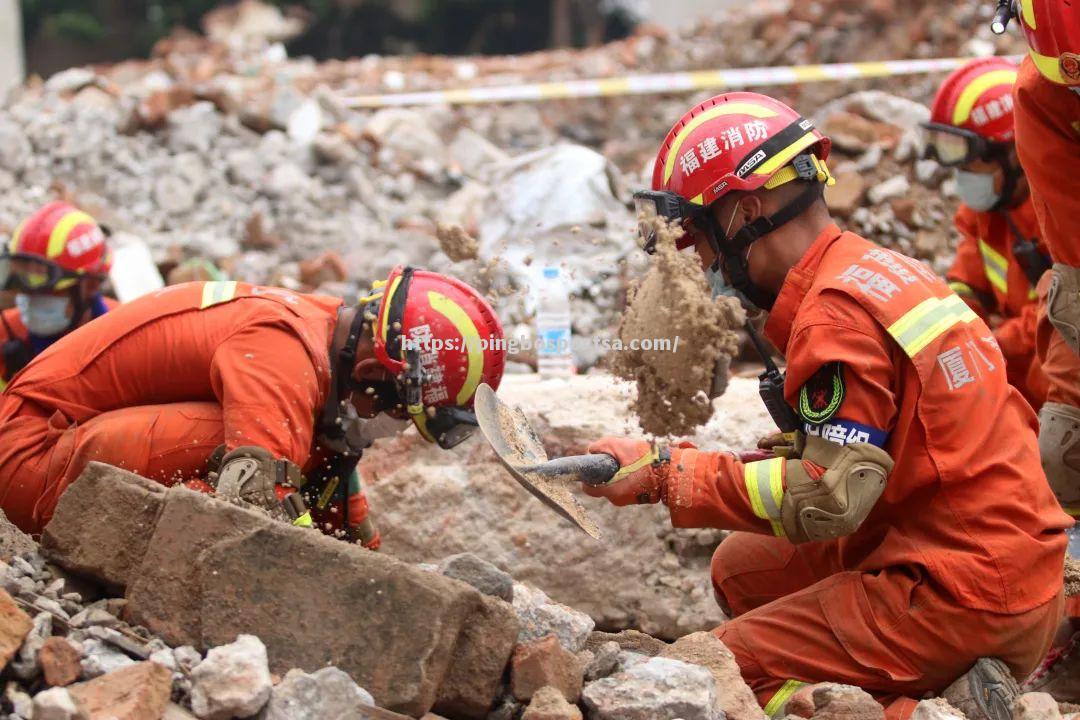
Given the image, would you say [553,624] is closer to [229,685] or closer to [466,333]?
[229,685]

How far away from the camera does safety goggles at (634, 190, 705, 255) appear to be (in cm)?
373

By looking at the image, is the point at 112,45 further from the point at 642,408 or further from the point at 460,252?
the point at 642,408

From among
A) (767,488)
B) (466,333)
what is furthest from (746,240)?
(466,333)

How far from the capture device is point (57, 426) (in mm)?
4227

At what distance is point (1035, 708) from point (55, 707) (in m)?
2.35

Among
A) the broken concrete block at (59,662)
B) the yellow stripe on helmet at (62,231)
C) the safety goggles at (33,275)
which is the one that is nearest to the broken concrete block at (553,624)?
the broken concrete block at (59,662)

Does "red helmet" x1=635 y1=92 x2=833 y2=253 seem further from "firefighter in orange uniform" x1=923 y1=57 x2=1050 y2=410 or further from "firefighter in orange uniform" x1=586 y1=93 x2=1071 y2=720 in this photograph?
"firefighter in orange uniform" x1=923 y1=57 x2=1050 y2=410

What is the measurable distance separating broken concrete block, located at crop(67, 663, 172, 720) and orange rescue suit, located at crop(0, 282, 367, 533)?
1241mm

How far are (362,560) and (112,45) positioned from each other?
89.5 feet

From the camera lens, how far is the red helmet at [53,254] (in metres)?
6.61

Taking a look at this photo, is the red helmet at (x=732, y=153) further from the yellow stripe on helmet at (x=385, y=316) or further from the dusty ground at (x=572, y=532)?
the dusty ground at (x=572, y=532)

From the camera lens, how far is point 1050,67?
392 centimetres

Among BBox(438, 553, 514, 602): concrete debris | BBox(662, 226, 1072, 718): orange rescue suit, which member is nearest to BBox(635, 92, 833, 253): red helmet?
BBox(662, 226, 1072, 718): orange rescue suit

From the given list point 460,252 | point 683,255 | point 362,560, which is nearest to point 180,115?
point 460,252
